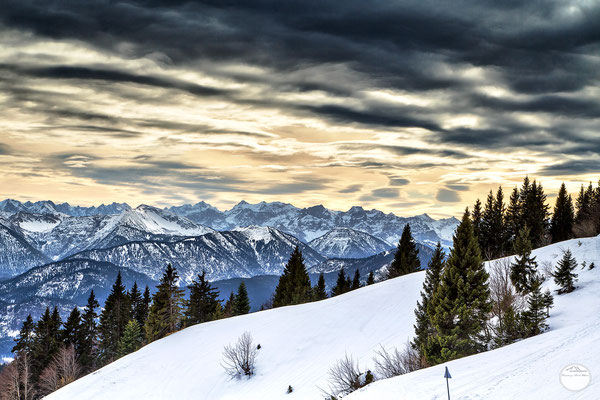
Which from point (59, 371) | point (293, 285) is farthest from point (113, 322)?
point (293, 285)

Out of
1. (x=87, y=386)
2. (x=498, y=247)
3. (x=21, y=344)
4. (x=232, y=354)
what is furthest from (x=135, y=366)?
(x=498, y=247)

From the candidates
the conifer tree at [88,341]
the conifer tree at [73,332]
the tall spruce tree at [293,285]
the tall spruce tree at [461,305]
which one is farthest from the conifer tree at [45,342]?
the tall spruce tree at [461,305]

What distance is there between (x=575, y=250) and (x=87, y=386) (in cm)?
5395

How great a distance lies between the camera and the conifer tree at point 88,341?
2783 inches

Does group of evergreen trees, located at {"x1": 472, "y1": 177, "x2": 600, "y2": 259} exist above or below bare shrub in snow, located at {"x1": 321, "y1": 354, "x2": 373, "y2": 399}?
above

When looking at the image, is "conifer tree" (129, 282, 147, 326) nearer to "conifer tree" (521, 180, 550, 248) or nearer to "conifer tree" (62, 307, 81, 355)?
"conifer tree" (62, 307, 81, 355)

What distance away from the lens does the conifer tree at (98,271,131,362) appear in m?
74.4

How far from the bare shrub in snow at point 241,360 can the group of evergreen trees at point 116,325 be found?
1960cm

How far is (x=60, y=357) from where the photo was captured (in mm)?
63500

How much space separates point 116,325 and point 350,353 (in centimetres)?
5313

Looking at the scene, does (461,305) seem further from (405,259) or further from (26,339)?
(26,339)

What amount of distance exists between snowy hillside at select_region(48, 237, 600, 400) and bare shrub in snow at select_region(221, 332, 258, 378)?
0.84m

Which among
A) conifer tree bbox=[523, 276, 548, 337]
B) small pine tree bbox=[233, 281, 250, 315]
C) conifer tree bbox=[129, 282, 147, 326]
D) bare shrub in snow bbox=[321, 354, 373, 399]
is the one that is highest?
conifer tree bbox=[129, 282, 147, 326]

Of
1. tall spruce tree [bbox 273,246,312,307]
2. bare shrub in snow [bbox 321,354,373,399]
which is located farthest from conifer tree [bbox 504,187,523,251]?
bare shrub in snow [bbox 321,354,373,399]
